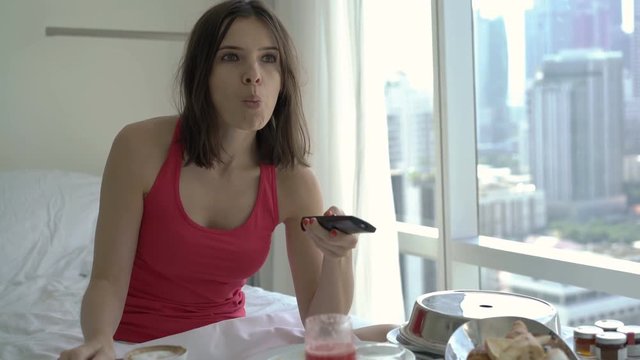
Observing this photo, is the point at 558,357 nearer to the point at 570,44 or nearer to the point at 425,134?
the point at 570,44

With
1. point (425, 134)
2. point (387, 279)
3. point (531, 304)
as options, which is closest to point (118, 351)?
point (531, 304)

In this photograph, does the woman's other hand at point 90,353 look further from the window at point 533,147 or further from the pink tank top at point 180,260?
the window at point 533,147

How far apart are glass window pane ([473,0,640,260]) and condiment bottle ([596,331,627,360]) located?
1320mm

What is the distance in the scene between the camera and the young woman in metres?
1.42

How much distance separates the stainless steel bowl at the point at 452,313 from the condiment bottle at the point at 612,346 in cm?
7

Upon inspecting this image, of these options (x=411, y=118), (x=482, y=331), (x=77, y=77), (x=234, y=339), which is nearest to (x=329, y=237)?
(x=234, y=339)

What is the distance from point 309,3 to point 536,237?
1194 mm

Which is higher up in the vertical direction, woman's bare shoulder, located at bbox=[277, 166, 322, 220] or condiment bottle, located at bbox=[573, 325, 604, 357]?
woman's bare shoulder, located at bbox=[277, 166, 322, 220]

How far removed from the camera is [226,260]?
1492mm

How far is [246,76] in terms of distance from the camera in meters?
1.42

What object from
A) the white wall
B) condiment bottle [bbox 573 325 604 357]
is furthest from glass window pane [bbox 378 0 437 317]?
condiment bottle [bbox 573 325 604 357]

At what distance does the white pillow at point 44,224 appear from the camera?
2256mm

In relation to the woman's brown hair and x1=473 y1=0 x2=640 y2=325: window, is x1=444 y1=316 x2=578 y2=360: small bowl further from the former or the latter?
x1=473 y1=0 x2=640 y2=325: window

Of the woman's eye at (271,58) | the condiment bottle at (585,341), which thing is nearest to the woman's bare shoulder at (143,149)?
the woman's eye at (271,58)
